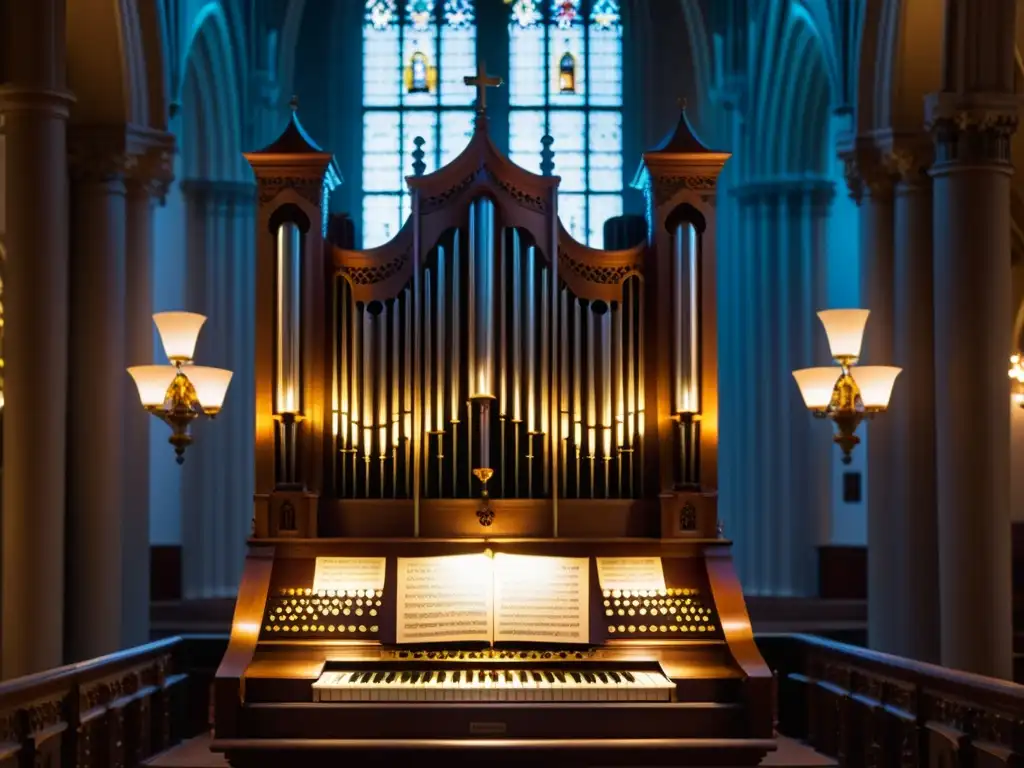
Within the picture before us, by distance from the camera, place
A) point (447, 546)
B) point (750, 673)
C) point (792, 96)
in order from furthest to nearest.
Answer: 1. point (792, 96)
2. point (447, 546)
3. point (750, 673)

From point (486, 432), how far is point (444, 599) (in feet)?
3.50

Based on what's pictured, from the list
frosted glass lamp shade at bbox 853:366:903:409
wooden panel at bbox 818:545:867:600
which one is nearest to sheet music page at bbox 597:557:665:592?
frosted glass lamp shade at bbox 853:366:903:409

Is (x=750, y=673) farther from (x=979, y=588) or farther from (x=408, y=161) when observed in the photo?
(x=408, y=161)

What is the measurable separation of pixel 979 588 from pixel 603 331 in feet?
11.1

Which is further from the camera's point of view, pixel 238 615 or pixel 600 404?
pixel 600 404

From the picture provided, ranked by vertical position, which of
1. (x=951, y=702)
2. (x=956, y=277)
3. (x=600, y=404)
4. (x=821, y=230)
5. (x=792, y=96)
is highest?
(x=792, y=96)

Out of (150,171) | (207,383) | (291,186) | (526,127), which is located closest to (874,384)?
(291,186)

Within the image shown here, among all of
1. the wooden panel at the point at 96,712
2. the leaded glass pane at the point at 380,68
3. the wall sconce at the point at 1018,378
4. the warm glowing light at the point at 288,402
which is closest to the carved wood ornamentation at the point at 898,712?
the warm glowing light at the point at 288,402

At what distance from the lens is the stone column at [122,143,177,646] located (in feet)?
41.9

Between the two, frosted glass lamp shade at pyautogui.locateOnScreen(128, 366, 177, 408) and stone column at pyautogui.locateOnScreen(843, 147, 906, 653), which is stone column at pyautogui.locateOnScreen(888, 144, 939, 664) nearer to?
stone column at pyautogui.locateOnScreen(843, 147, 906, 653)

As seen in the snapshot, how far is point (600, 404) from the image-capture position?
960 cm

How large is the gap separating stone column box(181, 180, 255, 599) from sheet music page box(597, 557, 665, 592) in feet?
33.9

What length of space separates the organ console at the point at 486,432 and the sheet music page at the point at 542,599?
13 millimetres

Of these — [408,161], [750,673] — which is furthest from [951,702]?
[408,161]
